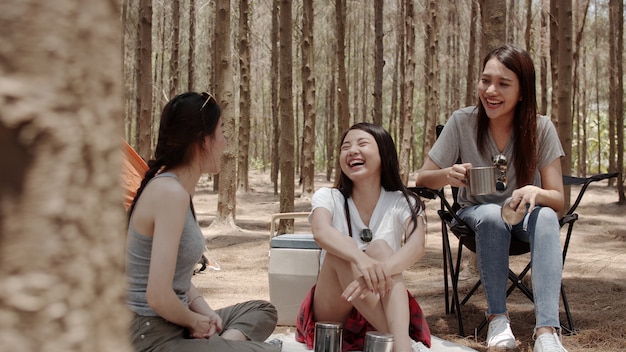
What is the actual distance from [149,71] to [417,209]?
20.3ft

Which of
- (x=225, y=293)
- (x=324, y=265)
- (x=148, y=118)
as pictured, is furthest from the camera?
(x=148, y=118)

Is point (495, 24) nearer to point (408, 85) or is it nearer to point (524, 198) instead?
point (524, 198)

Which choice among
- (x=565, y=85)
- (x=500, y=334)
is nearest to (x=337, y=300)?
(x=500, y=334)

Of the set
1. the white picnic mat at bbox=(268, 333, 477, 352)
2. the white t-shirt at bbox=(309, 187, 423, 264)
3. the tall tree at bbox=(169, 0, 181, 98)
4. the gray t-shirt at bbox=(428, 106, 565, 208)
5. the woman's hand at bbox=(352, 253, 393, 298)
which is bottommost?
the white picnic mat at bbox=(268, 333, 477, 352)

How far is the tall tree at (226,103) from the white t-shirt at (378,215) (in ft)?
17.6

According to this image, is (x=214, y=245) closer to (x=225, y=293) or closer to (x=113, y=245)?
(x=225, y=293)

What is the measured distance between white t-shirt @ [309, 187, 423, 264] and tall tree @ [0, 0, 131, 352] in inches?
94.5

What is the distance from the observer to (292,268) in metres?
3.72

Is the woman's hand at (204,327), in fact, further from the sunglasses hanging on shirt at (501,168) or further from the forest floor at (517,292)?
the sunglasses hanging on shirt at (501,168)

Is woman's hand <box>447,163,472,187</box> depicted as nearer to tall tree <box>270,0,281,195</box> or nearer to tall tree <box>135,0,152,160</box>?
tall tree <box>135,0,152,160</box>

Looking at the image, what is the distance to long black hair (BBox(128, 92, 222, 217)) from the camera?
8.27 feet

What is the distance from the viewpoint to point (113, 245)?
0.81m

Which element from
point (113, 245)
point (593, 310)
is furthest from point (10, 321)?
point (593, 310)

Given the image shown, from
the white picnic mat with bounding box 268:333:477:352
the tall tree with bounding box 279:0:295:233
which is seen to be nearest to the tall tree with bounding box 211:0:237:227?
the tall tree with bounding box 279:0:295:233
